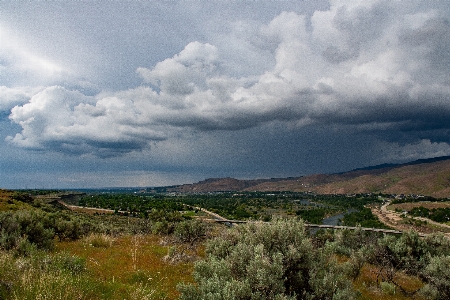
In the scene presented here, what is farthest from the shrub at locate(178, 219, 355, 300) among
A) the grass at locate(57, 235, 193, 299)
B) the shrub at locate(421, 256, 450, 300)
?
the shrub at locate(421, 256, 450, 300)

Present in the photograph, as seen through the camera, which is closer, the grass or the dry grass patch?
the grass

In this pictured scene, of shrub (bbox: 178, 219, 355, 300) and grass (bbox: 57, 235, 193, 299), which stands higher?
shrub (bbox: 178, 219, 355, 300)

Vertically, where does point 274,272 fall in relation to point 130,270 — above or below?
above

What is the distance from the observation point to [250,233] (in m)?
9.21

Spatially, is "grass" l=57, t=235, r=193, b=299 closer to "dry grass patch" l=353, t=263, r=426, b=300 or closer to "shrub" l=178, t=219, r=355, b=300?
"shrub" l=178, t=219, r=355, b=300

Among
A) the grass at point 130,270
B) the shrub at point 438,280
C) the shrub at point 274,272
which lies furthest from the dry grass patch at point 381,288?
the grass at point 130,270

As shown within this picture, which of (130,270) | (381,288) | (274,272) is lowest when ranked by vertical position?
(381,288)

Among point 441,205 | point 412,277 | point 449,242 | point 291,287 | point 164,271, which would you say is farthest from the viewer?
point 441,205

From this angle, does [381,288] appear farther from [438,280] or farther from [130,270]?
[130,270]

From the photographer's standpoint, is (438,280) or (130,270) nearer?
(130,270)

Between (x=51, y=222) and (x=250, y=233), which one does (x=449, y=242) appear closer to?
(x=250, y=233)

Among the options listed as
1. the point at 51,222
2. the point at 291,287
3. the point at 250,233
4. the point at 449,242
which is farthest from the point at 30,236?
the point at 449,242

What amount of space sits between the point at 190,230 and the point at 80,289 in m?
14.2

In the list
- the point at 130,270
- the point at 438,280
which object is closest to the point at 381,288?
the point at 438,280
